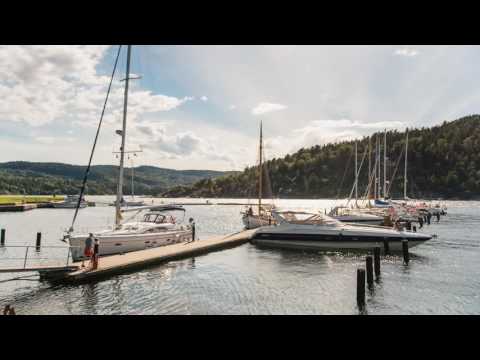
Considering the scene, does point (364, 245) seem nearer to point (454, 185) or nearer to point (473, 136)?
point (454, 185)

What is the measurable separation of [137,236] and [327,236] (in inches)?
579

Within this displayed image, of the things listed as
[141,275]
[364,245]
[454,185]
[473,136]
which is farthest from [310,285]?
[473,136]

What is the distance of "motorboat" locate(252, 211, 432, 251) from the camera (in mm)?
29453

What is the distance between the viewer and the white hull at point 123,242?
906 inches

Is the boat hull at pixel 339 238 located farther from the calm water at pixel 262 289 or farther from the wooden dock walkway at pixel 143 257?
the wooden dock walkway at pixel 143 257

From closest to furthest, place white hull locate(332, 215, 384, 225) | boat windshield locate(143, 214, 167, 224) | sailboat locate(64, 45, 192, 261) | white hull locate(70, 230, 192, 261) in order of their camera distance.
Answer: white hull locate(70, 230, 192, 261), sailboat locate(64, 45, 192, 261), boat windshield locate(143, 214, 167, 224), white hull locate(332, 215, 384, 225)

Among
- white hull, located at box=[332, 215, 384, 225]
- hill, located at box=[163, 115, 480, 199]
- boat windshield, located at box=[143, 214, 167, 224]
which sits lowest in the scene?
white hull, located at box=[332, 215, 384, 225]

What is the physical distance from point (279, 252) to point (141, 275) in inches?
515

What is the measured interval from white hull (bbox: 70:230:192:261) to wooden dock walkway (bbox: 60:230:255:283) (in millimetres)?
753

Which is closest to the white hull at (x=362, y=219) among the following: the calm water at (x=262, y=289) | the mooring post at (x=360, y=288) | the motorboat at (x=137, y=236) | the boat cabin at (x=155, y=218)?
the calm water at (x=262, y=289)

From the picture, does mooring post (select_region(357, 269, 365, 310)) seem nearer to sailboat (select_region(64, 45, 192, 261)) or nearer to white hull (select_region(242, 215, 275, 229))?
sailboat (select_region(64, 45, 192, 261))

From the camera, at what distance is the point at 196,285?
19.5m

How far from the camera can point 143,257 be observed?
22.9m

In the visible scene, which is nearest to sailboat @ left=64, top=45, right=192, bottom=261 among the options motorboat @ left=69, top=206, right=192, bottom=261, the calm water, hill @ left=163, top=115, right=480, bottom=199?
motorboat @ left=69, top=206, right=192, bottom=261
